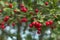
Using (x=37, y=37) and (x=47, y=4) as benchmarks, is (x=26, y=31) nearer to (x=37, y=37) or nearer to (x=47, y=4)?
(x=37, y=37)

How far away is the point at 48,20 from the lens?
1917 millimetres

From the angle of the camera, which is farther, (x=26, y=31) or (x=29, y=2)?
(x=26, y=31)

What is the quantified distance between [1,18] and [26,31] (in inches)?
25.2

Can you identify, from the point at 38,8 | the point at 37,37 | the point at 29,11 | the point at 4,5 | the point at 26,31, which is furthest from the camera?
the point at 37,37

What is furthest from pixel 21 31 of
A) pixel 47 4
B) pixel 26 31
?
pixel 47 4

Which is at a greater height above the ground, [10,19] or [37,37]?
[10,19]

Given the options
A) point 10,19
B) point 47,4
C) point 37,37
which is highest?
point 47,4

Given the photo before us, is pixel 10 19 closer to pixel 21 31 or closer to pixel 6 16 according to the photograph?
pixel 6 16

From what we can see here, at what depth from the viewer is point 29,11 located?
6.57ft

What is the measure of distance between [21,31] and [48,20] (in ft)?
3.09

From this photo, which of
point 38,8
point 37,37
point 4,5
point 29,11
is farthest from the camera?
point 37,37

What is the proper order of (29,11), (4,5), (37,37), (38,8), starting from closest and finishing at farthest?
(4,5), (29,11), (38,8), (37,37)

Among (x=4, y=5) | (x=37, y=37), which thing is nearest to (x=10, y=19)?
(x=4, y=5)

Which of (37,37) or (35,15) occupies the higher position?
(35,15)
